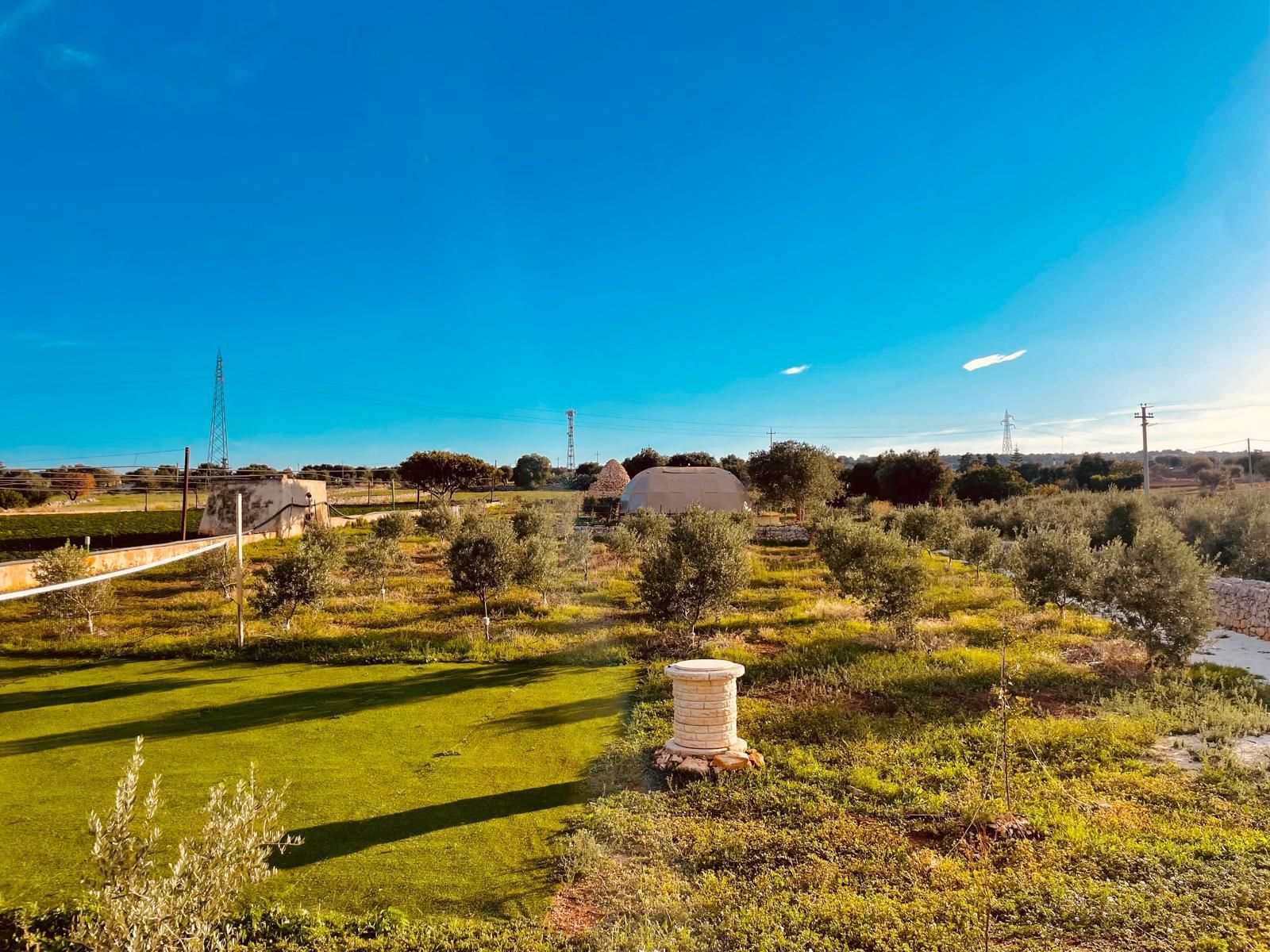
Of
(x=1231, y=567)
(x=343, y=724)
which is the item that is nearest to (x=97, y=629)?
(x=343, y=724)

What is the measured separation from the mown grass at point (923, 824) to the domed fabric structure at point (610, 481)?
5262 centimetres

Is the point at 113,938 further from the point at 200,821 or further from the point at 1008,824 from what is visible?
the point at 1008,824

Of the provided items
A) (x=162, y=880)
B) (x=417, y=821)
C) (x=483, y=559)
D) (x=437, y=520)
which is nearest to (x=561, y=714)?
(x=417, y=821)

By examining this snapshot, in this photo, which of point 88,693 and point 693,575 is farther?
point 693,575

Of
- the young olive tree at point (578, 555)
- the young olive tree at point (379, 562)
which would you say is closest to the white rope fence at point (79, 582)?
the young olive tree at point (379, 562)

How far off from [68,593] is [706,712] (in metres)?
18.3

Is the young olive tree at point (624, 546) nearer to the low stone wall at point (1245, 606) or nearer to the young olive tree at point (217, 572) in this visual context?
the young olive tree at point (217, 572)

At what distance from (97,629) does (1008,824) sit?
2156 centimetres

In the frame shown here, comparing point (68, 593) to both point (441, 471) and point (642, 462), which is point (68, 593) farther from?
point (642, 462)

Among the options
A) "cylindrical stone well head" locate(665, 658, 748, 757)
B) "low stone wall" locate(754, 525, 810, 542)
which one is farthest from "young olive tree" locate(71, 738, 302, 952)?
"low stone wall" locate(754, 525, 810, 542)

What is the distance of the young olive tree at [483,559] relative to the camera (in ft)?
55.6

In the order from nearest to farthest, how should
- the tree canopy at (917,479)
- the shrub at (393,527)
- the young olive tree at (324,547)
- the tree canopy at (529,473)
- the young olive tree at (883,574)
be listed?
1. the young olive tree at (883,574)
2. the young olive tree at (324,547)
3. the shrub at (393,527)
4. the tree canopy at (917,479)
5. the tree canopy at (529,473)

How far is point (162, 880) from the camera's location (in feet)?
11.1

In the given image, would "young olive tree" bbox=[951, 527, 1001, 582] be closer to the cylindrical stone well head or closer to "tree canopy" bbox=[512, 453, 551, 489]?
the cylindrical stone well head
